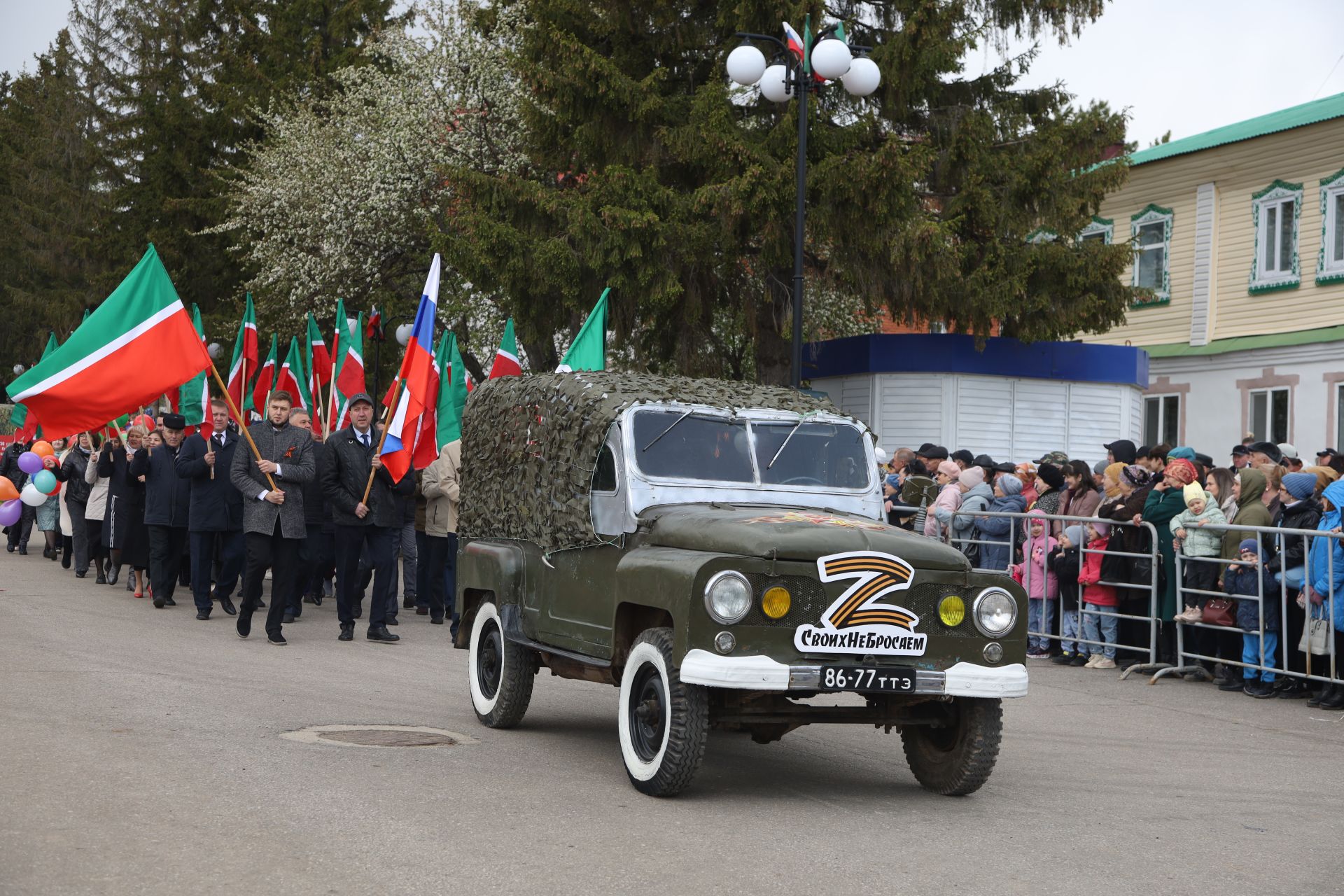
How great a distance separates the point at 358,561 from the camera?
14406mm

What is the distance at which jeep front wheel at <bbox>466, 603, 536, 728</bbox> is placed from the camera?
9422 millimetres

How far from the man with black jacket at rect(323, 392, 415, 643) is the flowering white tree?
17.6 metres

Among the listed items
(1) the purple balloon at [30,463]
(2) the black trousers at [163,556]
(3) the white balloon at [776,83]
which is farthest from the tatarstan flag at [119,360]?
(1) the purple balloon at [30,463]

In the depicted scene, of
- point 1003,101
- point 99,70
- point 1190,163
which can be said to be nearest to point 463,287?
point 1003,101

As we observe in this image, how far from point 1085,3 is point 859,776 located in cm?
2080

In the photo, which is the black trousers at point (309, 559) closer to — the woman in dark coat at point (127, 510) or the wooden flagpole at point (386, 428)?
the wooden flagpole at point (386, 428)

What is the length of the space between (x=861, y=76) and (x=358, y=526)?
782 centimetres

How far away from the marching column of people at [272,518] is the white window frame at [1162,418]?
60.3 feet

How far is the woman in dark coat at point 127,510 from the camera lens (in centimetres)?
1791

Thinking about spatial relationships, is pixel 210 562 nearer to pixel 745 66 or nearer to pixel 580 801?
pixel 745 66

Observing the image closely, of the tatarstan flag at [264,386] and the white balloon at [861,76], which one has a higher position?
the white balloon at [861,76]

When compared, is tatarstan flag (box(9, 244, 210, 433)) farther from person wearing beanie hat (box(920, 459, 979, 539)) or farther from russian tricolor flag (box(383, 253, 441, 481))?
person wearing beanie hat (box(920, 459, 979, 539))

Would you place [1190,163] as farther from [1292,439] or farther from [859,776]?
[859,776]

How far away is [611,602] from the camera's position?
821 centimetres
